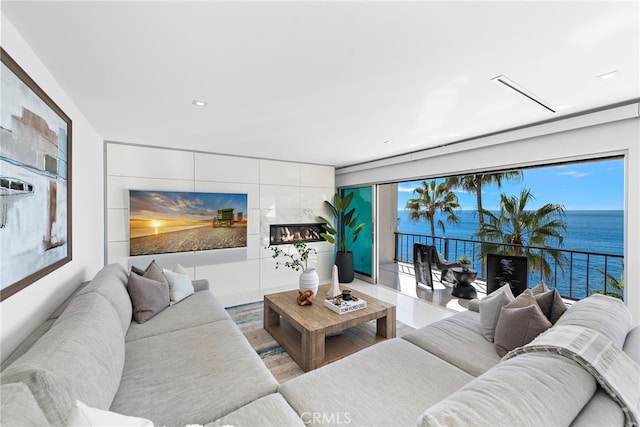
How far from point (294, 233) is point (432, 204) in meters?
3.95

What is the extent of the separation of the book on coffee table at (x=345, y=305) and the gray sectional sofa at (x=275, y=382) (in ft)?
2.49

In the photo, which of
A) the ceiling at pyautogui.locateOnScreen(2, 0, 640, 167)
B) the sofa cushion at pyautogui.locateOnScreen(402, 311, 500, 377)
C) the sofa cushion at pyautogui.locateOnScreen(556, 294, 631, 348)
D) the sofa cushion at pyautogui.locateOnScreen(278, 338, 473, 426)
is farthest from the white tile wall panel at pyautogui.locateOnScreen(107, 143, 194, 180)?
the sofa cushion at pyautogui.locateOnScreen(556, 294, 631, 348)

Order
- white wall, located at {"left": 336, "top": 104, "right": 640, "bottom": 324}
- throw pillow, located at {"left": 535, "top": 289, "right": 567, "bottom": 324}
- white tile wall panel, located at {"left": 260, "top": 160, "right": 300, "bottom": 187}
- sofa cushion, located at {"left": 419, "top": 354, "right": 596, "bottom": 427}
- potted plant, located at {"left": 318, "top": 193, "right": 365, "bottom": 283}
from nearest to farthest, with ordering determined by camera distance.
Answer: sofa cushion, located at {"left": 419, "top": 354, "right": 596, "bottom": 427}, throw pillow, located at {"left": 535, "top": 289, "right": 567, "bottom": 324}, white wall, located at {"left": 336, "top": 104, "right": 640, "bottom": 324}, white tile wall panel, located at {"left": 260, "top": 160, "right": 300, "bottom": 187}, potted plant, located at {"left": 318, "top": 193, "right": 365, "bottom": 283}

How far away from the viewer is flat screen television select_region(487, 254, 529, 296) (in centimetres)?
344

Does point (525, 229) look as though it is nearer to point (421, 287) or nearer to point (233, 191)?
point (421, 287)

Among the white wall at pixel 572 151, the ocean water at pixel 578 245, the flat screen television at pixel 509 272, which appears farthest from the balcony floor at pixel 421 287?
the white wall at pixel 572 151

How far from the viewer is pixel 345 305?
2619mm

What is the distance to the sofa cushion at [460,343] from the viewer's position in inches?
63.7

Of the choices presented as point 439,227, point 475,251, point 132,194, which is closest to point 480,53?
point 132,194

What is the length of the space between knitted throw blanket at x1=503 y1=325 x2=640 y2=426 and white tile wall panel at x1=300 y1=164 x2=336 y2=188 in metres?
4.21

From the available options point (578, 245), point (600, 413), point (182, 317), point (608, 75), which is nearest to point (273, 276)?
point (182, 317)

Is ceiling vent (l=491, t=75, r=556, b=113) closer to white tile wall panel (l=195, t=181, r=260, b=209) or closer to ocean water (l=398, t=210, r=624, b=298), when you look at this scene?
ocean water (l=398, t=210, r=624, b=298)

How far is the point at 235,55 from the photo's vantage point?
1.54m

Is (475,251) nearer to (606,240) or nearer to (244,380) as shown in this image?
(606,240)
